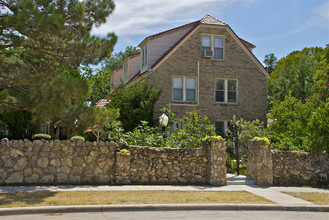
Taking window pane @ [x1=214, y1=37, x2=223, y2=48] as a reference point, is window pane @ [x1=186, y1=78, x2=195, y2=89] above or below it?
below

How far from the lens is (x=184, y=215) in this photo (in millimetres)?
9375

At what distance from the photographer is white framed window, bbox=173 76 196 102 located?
78.3ft

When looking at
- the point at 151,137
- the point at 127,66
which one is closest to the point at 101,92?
the point at 127,66

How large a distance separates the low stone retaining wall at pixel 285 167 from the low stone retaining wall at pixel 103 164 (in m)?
1.58

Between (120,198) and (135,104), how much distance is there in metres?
10.4

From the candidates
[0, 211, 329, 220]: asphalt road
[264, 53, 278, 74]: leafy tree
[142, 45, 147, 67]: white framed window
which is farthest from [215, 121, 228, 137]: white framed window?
[264, 53, 278, 74]: leafy tree

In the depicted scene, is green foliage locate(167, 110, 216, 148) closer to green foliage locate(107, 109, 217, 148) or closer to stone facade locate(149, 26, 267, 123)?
green foliage locate(107, 109, 217, 148)

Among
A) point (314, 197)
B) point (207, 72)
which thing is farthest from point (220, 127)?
point (314, 197)

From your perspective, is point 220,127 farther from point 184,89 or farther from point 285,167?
point 285,167

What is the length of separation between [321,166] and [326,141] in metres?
1.13

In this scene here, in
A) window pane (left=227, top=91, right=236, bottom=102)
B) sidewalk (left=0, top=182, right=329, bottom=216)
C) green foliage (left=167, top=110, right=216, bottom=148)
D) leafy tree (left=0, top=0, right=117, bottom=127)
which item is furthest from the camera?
window pane (left=227, top=91, right=236, bottom=102)

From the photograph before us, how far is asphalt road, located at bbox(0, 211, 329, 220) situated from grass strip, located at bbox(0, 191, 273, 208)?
2.50 ft

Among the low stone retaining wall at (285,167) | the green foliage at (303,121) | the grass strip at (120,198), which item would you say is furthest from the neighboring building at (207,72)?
the grass strip at (120,198)

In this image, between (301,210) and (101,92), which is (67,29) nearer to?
(301,210)
